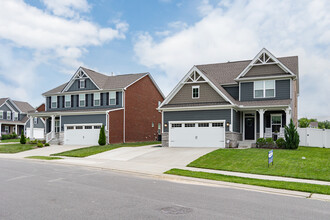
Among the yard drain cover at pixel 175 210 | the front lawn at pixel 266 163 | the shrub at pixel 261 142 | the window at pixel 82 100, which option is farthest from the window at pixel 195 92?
the yard drain cover at pixel 175 210

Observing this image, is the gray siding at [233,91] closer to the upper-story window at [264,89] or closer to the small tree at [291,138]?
the upper-story window at [264,89]

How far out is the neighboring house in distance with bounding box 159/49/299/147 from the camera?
2583cm

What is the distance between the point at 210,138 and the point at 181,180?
40.7ft

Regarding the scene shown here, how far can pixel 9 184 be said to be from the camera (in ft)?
38.7

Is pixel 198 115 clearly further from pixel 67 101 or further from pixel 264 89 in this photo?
pixel 67 101

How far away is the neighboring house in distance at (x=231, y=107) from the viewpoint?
84.7ft

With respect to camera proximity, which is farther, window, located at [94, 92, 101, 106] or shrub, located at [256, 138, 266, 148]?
window, located at [94, 92, 101, 106]

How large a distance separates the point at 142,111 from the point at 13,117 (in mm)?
30709

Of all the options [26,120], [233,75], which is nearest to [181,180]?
[233,75]

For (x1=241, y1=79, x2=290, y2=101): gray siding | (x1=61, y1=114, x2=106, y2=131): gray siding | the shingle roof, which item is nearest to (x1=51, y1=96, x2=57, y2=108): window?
the shingle roof

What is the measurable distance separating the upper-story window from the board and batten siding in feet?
13.5

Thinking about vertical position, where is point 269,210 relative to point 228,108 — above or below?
below

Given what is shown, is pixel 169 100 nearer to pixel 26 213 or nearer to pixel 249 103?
pixel 249 103

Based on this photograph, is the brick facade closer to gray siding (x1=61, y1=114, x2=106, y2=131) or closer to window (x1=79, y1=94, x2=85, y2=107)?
gray siding (x1=61, y1=114, x2=106, y2=131)
